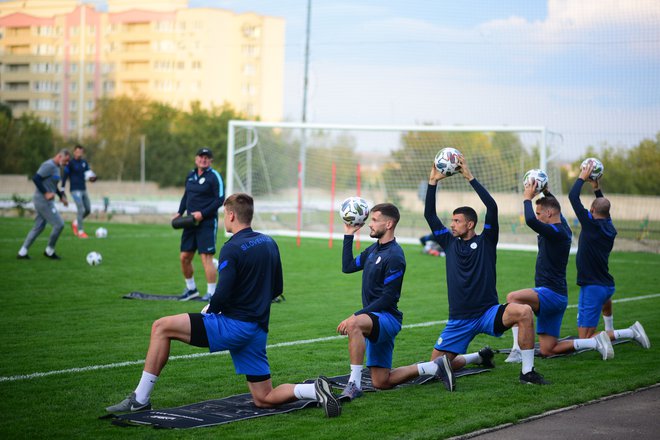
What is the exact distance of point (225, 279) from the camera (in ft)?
22.0

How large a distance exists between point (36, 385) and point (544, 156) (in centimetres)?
2022

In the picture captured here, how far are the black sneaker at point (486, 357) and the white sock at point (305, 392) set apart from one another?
2.70 m

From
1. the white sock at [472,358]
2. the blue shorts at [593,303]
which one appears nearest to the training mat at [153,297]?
the white sock at [472,358]

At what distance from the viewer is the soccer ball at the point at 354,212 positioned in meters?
7.96

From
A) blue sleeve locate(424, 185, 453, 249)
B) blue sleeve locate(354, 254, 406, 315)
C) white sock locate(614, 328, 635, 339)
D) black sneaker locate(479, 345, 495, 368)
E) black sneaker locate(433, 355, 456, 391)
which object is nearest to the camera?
blue sleeve locate(354, 254, 406, 315)

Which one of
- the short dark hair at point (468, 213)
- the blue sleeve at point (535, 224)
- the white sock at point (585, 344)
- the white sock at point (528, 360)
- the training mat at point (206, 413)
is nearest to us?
the training mat at point (206, 413)

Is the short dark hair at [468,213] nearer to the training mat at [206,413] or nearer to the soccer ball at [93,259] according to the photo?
the training mat at [206,413]

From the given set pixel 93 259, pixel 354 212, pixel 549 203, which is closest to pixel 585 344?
pixel 549 203

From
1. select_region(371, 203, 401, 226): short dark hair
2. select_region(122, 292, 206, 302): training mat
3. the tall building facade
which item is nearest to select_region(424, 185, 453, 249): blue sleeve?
select_region(371, 203, 401, 226): short dark hair

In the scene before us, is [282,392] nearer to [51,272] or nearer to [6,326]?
[6,326]

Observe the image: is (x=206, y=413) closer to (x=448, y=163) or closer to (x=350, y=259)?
(x=350, y=259)

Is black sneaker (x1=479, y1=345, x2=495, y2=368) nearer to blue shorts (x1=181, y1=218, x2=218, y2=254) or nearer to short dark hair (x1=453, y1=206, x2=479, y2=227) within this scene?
short dark hair (x1=453, y1=206, x2=479, y2=227)

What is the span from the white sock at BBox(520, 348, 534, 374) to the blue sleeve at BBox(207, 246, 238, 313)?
3.17 meters

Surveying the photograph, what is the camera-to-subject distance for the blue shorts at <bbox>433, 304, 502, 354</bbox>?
323 inches
